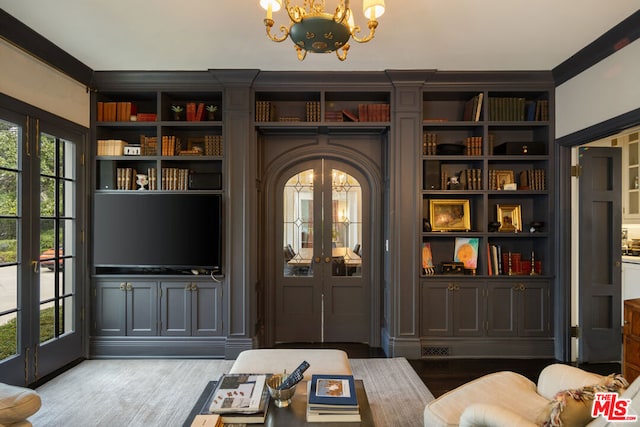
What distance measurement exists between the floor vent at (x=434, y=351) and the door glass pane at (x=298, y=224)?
151 cm

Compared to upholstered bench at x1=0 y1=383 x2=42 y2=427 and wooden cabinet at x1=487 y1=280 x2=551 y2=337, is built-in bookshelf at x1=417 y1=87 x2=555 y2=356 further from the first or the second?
upholstered bench at x1=0 y1=383 x2=42 y2=427

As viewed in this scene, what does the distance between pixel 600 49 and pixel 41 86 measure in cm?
492

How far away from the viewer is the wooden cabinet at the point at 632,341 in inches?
105

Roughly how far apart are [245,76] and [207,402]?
303 cm

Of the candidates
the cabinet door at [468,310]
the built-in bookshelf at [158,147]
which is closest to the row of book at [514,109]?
the cabinet door at [468,310]

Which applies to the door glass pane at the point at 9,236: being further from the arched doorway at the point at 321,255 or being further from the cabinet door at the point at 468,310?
the cabinet door at the point at 468,310

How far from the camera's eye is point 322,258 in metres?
4.19

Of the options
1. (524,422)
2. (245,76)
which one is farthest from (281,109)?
(524,422)

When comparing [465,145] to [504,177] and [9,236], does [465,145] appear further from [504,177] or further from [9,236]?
[9,236]

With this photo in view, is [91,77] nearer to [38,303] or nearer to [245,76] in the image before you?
[245,76]

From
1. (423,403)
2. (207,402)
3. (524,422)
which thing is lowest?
(423,403)

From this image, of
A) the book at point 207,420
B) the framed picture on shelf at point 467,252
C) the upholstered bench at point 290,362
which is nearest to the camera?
the book at point 207,420

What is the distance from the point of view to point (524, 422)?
1521mm

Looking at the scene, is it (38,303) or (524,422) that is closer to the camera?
(524,422)
